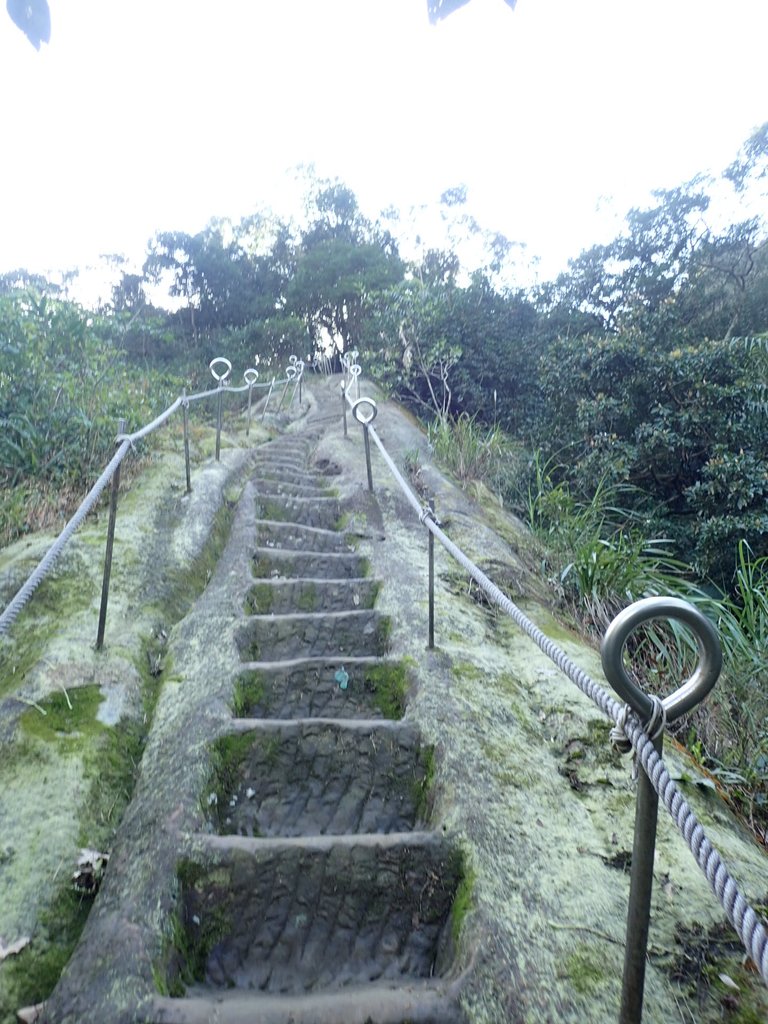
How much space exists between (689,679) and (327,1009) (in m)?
1.21

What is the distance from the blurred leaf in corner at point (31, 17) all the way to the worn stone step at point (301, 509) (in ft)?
12.7

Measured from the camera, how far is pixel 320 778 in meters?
2.31

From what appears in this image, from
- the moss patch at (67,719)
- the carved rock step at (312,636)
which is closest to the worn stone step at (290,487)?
the carved rock step at (312,636)

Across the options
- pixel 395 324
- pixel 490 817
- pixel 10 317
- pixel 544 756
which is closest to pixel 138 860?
pixel 490 817

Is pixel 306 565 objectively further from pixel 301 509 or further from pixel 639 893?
pixel 639 893

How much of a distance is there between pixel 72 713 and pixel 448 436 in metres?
5.69

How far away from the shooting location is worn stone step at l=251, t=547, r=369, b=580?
13.0 ft

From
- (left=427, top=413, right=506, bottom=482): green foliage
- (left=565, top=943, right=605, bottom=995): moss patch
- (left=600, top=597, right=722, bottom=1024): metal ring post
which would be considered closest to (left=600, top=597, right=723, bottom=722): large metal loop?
(left=600, top=597, right=722, bottom=1024): metal ring post

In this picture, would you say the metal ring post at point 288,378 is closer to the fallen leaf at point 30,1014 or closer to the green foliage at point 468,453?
the green foliage at point 468,453

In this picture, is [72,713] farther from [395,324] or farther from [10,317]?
[395,324]

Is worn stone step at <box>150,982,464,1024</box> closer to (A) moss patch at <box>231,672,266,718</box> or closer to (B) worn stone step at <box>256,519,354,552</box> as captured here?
(A) moss patch at <box>231,672,266,718</box>

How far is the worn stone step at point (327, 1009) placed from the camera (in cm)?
143

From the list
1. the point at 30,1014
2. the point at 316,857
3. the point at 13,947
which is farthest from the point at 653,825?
the point at 13,947

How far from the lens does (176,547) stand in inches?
154
